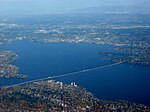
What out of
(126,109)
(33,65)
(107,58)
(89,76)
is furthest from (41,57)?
(126,109)

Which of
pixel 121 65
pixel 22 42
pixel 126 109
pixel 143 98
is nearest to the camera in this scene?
pixel 126 109

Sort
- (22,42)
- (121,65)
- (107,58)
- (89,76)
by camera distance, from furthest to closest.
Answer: (22,42), (107,58), (121,65), (89,76)

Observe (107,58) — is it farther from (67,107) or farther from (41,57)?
(67,107)

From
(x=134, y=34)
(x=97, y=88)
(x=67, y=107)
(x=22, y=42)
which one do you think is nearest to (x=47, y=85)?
(x=97, y=88)

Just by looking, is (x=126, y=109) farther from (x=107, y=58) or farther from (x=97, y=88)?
(x=107, y=58)

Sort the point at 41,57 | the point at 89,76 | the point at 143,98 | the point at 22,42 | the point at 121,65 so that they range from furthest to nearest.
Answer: the point at 22,42
the point at 41,57
the point at 121,65
the point at 89,76
the point at 143,98

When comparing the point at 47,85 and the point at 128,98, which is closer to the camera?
the point at 128,98
